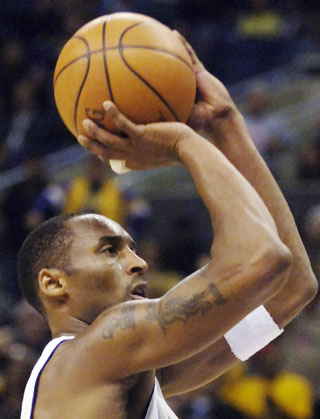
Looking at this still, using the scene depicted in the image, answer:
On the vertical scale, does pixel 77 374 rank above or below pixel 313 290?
above

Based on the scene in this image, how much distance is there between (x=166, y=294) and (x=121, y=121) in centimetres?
56

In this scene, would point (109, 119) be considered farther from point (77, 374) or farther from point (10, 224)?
point (10, 224)

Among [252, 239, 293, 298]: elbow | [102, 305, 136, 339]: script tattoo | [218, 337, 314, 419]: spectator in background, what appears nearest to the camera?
[252, 239, 293, 298]: elbow

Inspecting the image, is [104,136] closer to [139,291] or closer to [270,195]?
[139,291]

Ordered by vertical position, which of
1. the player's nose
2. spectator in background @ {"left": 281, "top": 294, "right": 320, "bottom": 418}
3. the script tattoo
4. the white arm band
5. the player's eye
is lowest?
spectator in background @ {"left": 281, "top": 294, "right": 320, "bottom": 418}

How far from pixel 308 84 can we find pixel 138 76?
24.1 feet

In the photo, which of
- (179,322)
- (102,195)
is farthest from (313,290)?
(102,195)

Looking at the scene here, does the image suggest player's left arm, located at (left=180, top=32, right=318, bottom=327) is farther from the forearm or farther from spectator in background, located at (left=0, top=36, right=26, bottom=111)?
spectator in background, located at (left=0, top=36, right=26, bottom=111)

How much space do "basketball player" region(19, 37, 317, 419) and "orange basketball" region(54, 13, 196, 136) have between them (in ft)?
0.26

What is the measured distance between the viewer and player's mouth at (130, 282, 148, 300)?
9.01 ft

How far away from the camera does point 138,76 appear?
102 inches

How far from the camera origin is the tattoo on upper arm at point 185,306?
7.64 feet

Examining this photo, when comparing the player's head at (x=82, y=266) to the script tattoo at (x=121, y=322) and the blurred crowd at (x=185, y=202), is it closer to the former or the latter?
the script tattoo at (x=121, y=322)

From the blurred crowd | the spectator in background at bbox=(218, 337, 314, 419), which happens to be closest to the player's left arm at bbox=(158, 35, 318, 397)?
the blurred crowd
